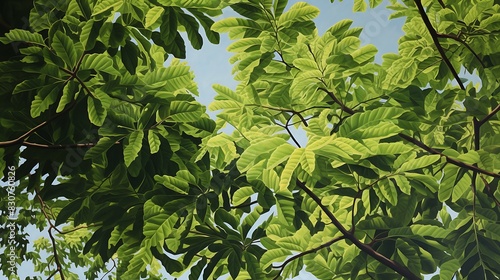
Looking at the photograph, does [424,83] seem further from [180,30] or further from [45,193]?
[45,193]

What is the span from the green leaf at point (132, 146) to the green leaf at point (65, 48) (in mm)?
500

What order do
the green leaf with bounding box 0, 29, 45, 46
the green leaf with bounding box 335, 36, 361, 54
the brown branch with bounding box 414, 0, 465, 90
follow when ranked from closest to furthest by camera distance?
the green leaf with bounding box 0, 29, 45, 46
the green leaf with bounding box 335, 36, 361, 54
the brown branch with bounding box 414, 0, 465, 90

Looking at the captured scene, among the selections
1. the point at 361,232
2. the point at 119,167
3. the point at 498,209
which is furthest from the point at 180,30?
the point at 498,209

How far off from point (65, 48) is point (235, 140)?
1035 millimetres

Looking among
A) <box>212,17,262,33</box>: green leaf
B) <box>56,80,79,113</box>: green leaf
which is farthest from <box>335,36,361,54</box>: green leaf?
<box>56,80,79,113</box>: green leaf

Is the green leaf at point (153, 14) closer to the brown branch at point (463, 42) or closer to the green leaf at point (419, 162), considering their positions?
the green leaf at point (419, 162)

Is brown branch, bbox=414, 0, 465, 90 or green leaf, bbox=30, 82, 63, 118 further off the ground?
brown branch, bbox=414, 0, 465, 90

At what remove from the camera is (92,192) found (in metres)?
3.12

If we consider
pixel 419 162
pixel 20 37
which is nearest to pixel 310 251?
pixel 419 162

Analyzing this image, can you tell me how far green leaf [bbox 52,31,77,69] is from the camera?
2.54 metres

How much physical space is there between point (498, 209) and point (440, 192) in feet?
2.91

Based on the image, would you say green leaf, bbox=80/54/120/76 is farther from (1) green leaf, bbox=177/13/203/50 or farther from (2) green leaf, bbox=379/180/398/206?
(2) green leaf, bbox=379/180/398/206

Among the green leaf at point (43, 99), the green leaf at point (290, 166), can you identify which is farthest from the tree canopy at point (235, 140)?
the green leaf at point (290, 166)

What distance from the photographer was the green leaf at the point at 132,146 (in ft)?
8.23
